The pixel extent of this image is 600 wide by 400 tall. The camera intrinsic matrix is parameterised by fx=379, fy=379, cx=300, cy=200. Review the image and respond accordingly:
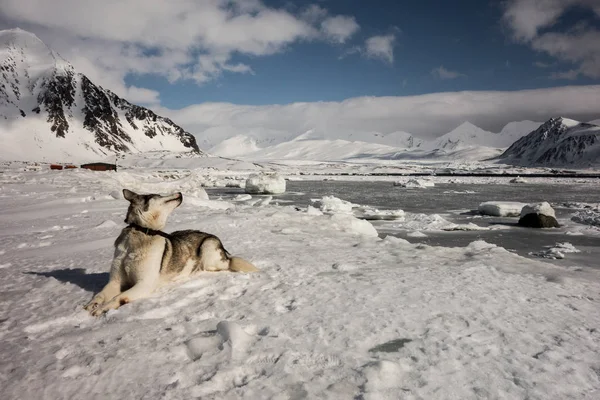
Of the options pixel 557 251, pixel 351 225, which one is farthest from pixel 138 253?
pixel 557 251

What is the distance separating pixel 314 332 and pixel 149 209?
216 centimetres

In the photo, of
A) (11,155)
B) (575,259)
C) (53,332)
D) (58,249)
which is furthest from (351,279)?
(11,155)

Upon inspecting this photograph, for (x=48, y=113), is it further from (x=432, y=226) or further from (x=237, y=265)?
Answer: (x=237, y=265)

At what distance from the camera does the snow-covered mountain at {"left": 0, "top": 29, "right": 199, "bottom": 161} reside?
151m

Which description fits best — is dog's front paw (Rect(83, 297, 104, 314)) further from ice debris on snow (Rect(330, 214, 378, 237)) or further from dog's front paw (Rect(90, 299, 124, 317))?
ice debris on snow (Rect(330, 214, 378, 237))

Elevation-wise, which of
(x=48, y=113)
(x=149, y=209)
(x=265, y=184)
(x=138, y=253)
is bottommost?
(x=265, y=184)

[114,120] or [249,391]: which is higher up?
[114,120]

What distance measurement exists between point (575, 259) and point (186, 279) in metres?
8.32

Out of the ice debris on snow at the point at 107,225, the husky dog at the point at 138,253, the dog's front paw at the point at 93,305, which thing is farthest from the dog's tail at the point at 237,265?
the ice debris on snow at the point at 107,225

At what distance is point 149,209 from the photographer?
159 inches

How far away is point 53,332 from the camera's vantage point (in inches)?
132

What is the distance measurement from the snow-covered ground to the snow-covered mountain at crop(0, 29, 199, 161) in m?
163

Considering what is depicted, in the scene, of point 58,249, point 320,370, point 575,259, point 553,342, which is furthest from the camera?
point 575,259

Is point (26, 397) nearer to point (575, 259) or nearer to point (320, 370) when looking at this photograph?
point (320, 370)
